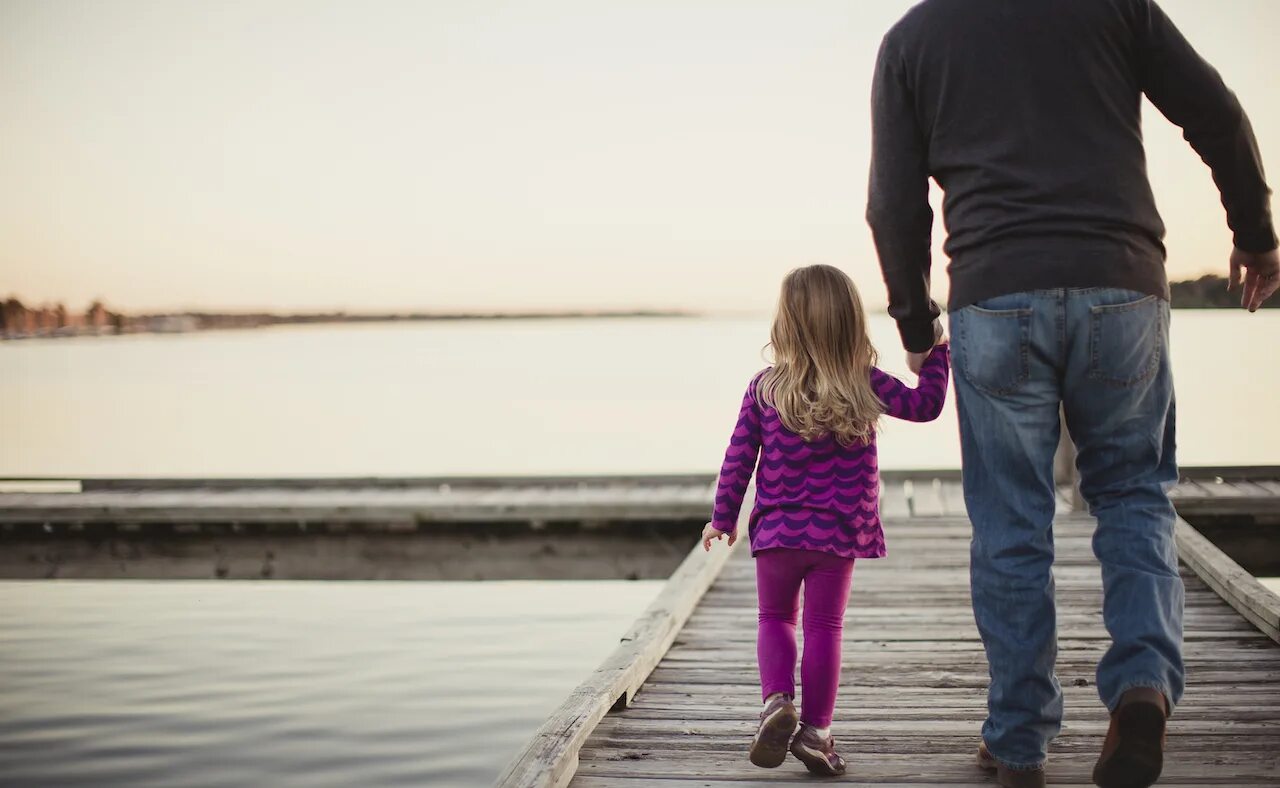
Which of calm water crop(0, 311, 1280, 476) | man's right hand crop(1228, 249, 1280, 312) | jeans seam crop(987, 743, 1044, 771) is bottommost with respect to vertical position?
calm water crop(0, 311, 1280, 476)

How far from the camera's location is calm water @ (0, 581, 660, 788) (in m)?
6.52

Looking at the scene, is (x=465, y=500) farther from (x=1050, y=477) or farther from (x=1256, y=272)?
(x=1256, y=272)

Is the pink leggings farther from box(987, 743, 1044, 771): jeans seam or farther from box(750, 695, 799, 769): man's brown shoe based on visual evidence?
box(987, 743, 1044, 771): jeans seam

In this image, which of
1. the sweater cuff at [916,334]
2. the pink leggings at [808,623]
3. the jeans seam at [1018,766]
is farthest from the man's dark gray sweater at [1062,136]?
the jeans seam at [1018,766]

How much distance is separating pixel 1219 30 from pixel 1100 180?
16.9 m

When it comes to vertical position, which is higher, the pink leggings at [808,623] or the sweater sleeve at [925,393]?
the sweater sleeve at [925,393]

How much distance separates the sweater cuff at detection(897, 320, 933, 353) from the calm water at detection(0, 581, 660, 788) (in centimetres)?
461

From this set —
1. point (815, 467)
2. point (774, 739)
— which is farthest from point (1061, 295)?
point (774, 739)

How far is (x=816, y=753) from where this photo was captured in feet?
8.20

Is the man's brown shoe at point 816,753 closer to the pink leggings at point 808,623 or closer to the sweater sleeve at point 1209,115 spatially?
the pink leggings at point 808,623

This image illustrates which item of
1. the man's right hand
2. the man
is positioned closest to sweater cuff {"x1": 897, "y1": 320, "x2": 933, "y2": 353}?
the man

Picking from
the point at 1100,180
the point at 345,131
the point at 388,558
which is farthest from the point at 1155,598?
the point at 345,131

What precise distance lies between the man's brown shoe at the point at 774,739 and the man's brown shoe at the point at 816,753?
49mm

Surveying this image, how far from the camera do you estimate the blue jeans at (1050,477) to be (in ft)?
6.99
